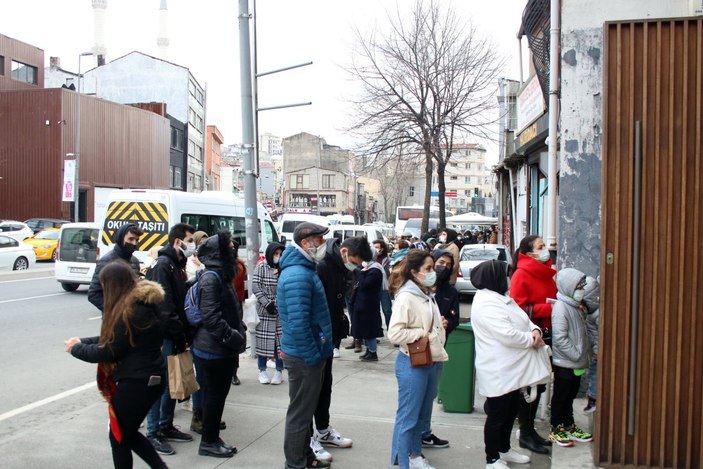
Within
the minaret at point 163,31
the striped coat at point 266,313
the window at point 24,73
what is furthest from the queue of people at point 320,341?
the minaret at point 163,31

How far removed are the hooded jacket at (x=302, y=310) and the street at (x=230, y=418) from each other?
114 centimetres

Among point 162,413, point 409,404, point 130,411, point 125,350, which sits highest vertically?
point 125,350

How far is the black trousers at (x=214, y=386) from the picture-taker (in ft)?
17.5

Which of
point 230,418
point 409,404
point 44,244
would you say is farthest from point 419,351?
point 44,244

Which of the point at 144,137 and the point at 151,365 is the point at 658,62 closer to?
the point at 151,365

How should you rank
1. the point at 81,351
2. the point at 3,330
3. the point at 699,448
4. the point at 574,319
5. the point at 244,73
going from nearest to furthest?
the point at 81,351, the point at 699,448, the point at 574,319, the point at 244,73, the point at 3,330

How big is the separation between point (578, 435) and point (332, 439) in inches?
83.0

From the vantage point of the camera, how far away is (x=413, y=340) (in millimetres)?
4820

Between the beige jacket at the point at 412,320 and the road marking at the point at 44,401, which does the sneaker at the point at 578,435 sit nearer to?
the beige jacket at the point at 412,320

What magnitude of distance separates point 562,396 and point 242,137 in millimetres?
5718

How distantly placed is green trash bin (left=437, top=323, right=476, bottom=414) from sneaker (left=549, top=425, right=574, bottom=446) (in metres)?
1.17

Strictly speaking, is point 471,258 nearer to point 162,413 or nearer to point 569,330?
point 569,330

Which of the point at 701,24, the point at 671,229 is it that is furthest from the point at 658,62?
the point at 671,229

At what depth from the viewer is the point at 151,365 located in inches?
172
